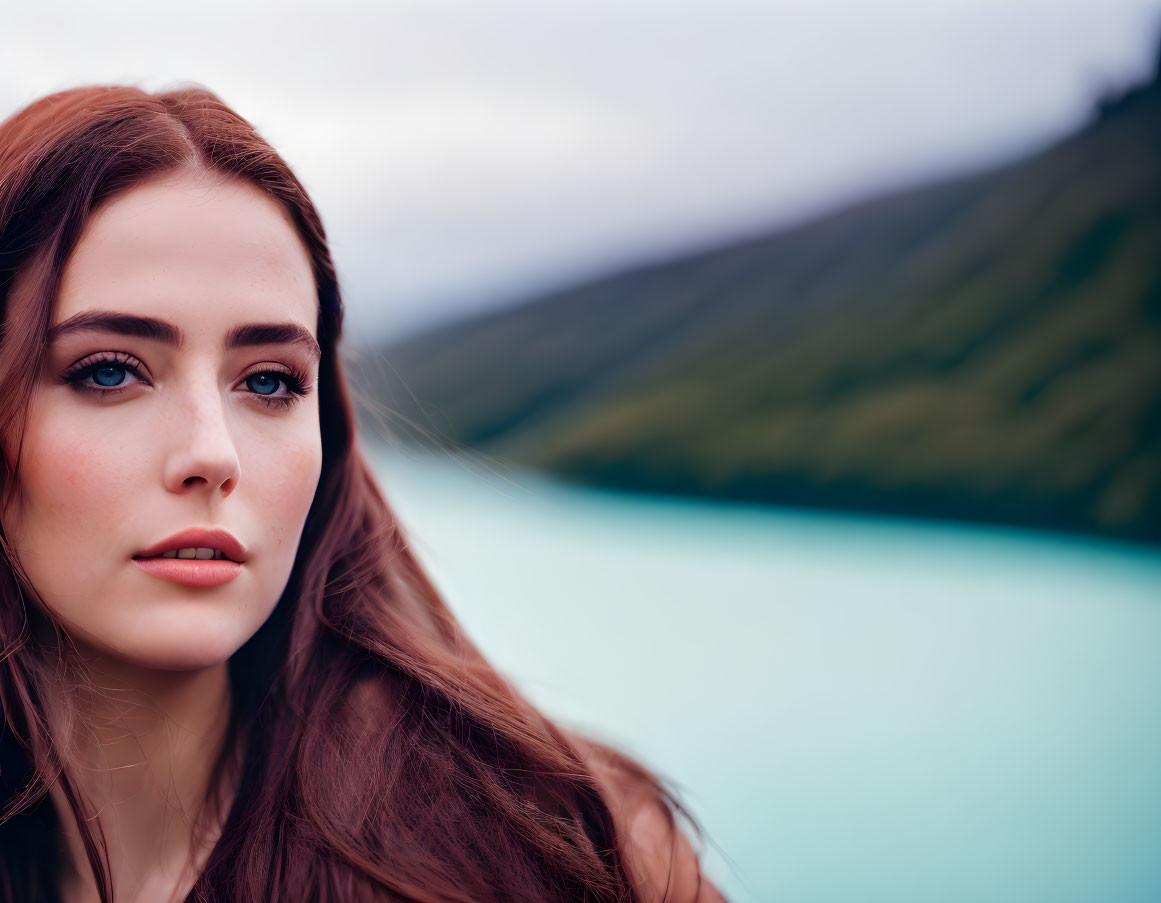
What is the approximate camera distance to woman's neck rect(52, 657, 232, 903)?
137 cm

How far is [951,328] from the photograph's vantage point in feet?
14.5

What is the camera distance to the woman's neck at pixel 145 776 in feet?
4.49

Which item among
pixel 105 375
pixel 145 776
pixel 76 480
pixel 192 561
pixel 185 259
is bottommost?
pixel 145 776

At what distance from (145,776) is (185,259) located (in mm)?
781

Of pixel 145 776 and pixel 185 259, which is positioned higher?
pixel 185 259

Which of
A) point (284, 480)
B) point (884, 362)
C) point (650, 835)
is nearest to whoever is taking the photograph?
point (284, 480)

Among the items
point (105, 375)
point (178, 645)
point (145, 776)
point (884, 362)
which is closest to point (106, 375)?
point (105, 375)

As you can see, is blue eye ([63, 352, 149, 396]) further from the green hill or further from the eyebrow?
the green hill

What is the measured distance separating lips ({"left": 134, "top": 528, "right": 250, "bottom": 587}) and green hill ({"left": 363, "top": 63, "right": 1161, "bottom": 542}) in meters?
2.76

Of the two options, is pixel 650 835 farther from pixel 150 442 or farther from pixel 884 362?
pixel 884 362

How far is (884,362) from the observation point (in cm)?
451

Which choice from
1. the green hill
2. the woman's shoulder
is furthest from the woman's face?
the green hill

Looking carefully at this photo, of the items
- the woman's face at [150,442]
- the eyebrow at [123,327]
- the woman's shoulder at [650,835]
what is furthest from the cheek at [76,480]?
the woman's shoulder at [650,835]

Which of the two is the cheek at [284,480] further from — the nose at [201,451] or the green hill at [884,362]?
the green hill at [884,362]
